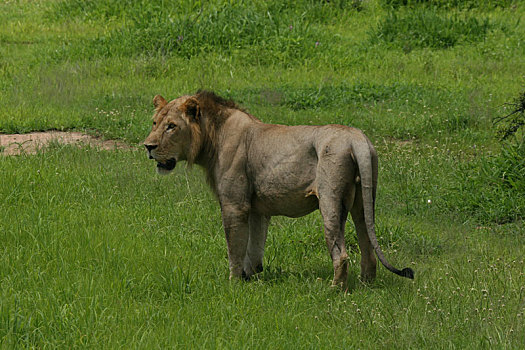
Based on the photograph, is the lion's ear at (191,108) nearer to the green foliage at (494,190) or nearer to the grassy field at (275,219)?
the grassy field at (275,219)

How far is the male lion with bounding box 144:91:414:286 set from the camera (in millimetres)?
5195

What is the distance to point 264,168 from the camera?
561cm

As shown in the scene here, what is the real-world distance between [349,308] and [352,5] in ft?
46.6

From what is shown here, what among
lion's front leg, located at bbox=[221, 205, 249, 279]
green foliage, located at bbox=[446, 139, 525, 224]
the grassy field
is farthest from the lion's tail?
green foliage, located at bbox=[446, 139, 525, 224]

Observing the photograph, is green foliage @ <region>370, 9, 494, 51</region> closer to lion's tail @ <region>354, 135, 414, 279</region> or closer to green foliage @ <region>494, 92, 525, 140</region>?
green foliage @ <region>494, 92, 525, 140</region>

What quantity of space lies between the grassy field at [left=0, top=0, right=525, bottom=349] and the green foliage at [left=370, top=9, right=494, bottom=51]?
0.15 feet

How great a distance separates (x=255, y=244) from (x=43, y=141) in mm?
5057

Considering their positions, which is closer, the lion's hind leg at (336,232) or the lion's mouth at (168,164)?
the lion's hind leg at (336,232)

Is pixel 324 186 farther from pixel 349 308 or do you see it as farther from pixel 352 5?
Result: pixel 352 5

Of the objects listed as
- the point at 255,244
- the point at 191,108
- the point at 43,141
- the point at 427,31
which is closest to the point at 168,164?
the point at 191,108

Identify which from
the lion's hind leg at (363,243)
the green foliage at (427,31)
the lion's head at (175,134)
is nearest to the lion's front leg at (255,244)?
the lion's head at (175,134)

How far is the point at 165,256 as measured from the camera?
5793 mm

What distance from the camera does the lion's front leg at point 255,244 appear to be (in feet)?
19.3

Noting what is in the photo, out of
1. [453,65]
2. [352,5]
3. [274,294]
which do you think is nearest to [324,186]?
[274,294]
